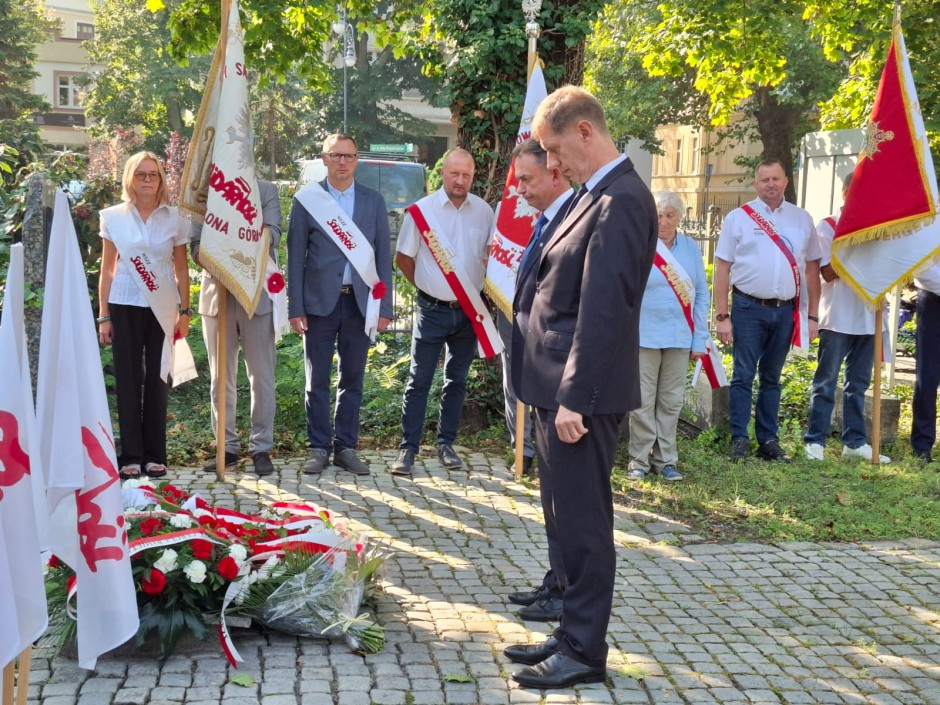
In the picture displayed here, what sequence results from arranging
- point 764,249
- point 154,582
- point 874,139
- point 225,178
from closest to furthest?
1. point 154,582
2. point 225,178
3. point 764,249
4. point 874,139

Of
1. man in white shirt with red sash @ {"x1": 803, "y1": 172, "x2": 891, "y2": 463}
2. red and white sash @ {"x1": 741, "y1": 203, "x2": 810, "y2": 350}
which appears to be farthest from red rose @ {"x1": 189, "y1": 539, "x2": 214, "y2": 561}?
man in white shirt with red sash @ {"x1": 803, "y1": 172, "x2": 891, "y2": 463}

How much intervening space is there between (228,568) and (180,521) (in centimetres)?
36

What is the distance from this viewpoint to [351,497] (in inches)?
269

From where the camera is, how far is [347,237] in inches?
286

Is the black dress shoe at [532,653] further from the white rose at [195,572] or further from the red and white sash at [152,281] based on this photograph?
the red and white sash at [152,281]

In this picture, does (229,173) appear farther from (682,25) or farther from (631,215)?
(682,25)

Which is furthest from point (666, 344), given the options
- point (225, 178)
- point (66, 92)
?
point (66, 92)

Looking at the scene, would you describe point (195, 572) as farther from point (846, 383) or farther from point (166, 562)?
point (846, 383)

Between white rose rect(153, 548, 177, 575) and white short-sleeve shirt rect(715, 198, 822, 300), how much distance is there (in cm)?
493

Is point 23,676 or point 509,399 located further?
point 509,399

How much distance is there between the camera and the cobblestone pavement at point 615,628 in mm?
4074

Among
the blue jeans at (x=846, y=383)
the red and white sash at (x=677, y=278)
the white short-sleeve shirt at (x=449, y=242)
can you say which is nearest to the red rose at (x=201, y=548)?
the white short-sleeve shirt at (x=449, y=242)

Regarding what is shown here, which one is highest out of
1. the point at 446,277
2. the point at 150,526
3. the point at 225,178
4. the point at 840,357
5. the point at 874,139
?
the point at 874,139

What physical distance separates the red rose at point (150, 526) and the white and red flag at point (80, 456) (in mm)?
686
